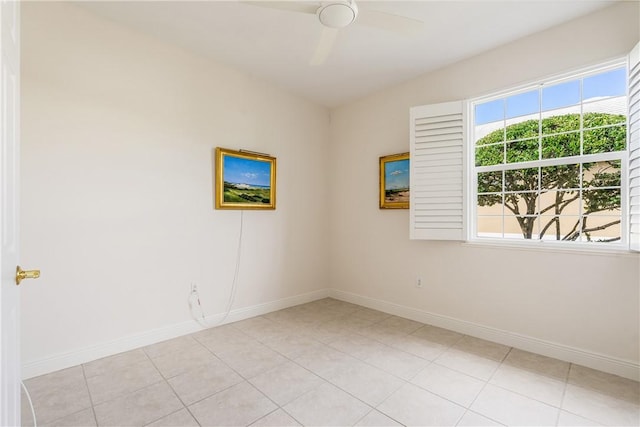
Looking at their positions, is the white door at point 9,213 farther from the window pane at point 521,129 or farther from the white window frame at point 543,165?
the window pane at point 521,129

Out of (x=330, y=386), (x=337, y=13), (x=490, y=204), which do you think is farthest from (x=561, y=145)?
(x=330, y=386)

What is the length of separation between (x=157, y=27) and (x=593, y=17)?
138 inches

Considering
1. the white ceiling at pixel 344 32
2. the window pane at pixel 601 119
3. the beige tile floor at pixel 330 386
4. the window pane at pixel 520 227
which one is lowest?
the beige tile floor at pixel 330 386

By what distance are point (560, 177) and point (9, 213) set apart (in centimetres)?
355

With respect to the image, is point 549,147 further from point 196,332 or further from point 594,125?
point 196,332

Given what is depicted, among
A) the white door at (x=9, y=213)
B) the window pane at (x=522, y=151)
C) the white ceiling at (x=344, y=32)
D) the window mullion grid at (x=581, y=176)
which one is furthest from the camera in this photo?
the window pane at (x=522, y=151)

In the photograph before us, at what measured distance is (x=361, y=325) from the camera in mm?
3223

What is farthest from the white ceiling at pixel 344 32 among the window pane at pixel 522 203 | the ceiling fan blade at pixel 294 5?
the window pane at pixel 522 203

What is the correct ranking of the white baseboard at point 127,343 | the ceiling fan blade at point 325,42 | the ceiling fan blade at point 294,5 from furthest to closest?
the white baseboard at point 127,343 < the ceiling fan blade at point 325,42 < the ceiling fan blade at point 294,5

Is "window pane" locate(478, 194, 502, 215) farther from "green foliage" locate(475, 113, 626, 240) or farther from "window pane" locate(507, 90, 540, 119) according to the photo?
"window pane" locate(507, 90, 540, 119)

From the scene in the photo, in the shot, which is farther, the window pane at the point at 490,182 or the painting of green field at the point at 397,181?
the painting of green field at the point at 397,181

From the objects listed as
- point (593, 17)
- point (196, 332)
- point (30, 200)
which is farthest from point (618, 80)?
point (30, 200)

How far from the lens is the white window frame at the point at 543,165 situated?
7.41ft

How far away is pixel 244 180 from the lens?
3.36 m
